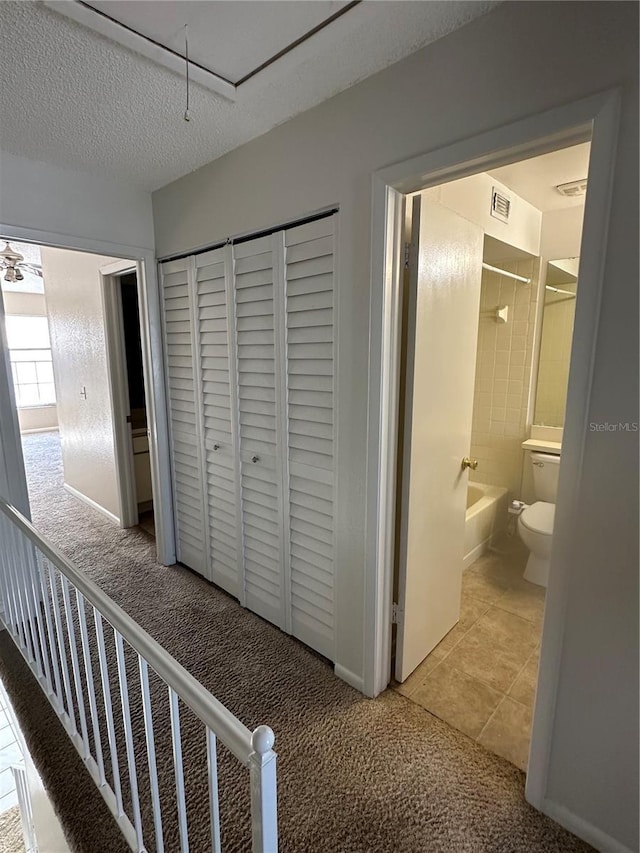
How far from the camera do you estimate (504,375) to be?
3.14 metres

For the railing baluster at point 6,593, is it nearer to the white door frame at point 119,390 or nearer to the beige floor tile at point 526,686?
the white door frame at point 119,390

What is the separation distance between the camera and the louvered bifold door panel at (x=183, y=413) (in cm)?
244

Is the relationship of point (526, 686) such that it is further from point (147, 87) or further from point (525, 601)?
point (147, 87)

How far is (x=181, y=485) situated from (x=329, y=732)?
5.35ft

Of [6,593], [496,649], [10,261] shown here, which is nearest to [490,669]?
[496,649]

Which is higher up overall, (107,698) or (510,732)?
(107,698)

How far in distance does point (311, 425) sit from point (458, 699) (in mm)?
1312

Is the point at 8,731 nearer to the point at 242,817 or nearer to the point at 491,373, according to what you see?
the point at 242,817

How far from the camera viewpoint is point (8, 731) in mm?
2383

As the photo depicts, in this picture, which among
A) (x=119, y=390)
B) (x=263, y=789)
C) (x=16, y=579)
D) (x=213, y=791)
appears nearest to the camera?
(x=263, y=789)

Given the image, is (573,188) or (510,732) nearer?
(510,732)

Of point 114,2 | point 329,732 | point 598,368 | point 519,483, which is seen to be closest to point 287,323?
point 114,2

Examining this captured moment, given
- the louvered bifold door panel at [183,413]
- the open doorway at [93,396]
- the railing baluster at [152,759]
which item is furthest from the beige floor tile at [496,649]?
the open doorway at [93,396]

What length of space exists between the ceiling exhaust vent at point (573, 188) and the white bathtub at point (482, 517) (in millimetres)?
1928
